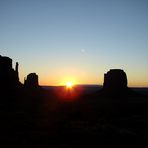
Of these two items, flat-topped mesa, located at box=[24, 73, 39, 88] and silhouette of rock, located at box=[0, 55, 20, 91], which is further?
flat-topped mesa, located at box=[24, 73, 39, 88]

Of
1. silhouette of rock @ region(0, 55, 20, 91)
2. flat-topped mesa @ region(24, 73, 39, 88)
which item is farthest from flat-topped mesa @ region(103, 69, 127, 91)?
silhouette of rock @ region(0, 55, 20, 91)

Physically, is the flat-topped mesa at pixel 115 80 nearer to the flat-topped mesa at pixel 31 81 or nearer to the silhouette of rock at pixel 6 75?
the flat-topped mesa at pixel 31 81

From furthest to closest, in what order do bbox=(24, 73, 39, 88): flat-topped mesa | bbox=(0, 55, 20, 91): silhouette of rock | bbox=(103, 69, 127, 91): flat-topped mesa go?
1. bbox=(103, 69, 127, 91): flat-topped mesa
2. bbox=(24, 73, 39, 88): flat-topped mesa
3. bbox=(0, 55, 20, 91): silhouette of rock

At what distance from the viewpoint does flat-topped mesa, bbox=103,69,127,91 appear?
10788cm

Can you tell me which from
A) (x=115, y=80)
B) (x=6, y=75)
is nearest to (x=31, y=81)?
(x=6, y=75)

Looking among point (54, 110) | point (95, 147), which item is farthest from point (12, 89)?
point (95, 147)

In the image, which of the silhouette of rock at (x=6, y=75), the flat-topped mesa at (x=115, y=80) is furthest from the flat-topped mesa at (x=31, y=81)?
the flat-topped mesa at (x=115, y=80)

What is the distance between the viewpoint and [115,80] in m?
108

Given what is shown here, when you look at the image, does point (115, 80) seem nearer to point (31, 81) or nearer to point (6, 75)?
point (31, 81)

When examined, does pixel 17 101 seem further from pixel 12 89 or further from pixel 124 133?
pixel 124 133

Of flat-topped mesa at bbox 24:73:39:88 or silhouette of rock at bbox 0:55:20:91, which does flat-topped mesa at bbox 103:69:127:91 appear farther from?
silhouette of rock at bbox 0:55:20:91

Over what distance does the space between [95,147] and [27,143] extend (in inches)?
246

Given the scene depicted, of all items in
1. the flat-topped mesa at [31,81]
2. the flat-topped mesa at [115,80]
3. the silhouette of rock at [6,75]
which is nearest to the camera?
the silhouette of rock at [6,75]

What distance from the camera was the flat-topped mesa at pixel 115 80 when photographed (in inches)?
4247
